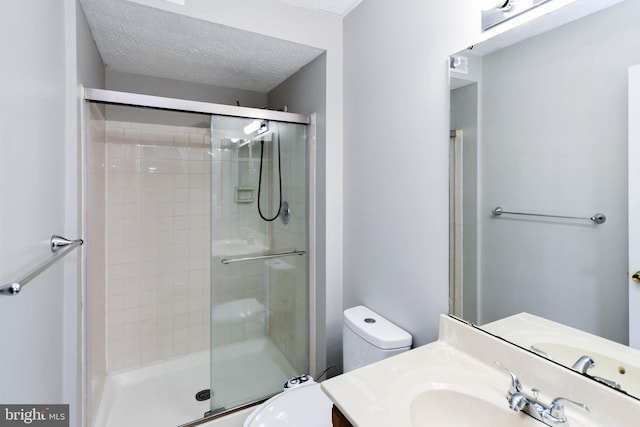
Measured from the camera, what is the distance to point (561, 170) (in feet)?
2.92

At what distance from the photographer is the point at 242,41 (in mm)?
1734

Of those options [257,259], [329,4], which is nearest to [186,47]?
[329,4]

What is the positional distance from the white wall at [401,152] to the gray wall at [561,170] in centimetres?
19

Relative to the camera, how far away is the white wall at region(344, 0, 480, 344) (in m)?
1.24

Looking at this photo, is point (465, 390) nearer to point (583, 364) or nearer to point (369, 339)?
point (583, 364)

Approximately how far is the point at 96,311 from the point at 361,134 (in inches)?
81.8

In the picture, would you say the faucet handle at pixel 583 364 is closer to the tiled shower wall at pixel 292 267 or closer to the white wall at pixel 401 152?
the white wall at pixel 401 152

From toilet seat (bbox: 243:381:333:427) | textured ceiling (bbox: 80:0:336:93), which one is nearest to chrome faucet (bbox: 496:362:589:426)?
toilet seat (bbox: 243:381:333:427)

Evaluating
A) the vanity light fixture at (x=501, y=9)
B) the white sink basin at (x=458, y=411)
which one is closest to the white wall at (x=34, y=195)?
the white sink basin at (x=458, y=411)

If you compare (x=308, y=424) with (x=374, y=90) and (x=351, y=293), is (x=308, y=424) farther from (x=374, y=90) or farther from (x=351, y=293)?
(x=374, y=90)

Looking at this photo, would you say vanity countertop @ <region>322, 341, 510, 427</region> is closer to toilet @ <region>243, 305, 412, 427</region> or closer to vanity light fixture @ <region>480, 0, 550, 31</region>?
toilet @ <region>243, 305, 412, 427</region>

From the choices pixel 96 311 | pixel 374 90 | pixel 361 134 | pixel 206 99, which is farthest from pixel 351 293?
pixel 206 99

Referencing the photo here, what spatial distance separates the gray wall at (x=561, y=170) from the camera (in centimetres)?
79

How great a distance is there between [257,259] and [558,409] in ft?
5.51
